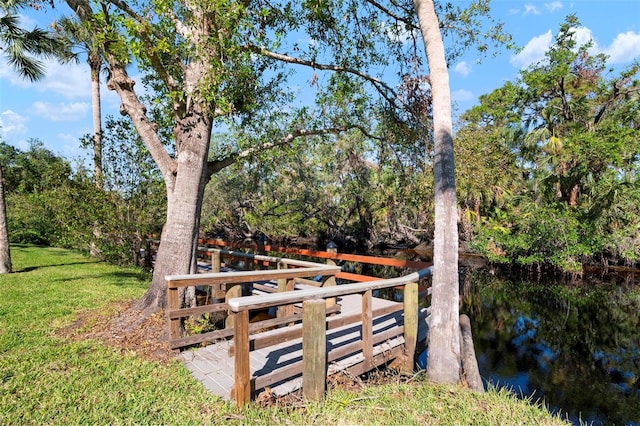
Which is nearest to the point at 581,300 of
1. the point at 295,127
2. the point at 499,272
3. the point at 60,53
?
the point at 499,272

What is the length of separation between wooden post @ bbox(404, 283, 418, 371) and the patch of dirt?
10.3 ft

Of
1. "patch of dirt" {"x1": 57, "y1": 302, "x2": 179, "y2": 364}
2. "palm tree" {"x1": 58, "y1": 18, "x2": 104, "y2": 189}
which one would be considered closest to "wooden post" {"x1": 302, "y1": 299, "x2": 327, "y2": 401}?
"patch of dirt" {"x1": 57, "y1": 302, "x2": 179, "y2": 364}

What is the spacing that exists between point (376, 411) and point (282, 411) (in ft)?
2.95

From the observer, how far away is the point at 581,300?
11711 mm

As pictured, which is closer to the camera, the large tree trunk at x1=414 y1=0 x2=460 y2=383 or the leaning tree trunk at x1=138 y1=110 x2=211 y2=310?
the large tree trunk at x1=414 y1=0 x2=460 y2=383

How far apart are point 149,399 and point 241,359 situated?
3.58 feet

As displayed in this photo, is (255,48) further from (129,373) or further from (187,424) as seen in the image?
(187,424)

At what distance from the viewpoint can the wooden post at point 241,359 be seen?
3.17 metres

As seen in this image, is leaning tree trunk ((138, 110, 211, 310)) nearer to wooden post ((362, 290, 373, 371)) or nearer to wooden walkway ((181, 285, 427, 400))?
wooden walkway ((181, 285, 427, 400))

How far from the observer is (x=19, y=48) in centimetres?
1193

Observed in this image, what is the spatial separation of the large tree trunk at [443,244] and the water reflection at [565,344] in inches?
90.9

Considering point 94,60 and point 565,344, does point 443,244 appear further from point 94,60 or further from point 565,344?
point 94,60

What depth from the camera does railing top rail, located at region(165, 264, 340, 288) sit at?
4.61 m

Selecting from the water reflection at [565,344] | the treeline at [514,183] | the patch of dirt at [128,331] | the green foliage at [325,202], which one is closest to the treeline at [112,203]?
the treeline at [514,183]
